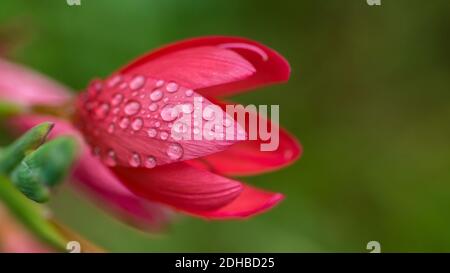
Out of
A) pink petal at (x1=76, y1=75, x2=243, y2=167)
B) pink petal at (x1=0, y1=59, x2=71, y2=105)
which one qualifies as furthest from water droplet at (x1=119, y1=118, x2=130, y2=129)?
pink petal at (x1=0, y1=59, x2=71, y2=105)

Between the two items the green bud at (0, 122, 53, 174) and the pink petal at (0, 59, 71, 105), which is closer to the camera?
the green bud at (0, 122, 53, 174)

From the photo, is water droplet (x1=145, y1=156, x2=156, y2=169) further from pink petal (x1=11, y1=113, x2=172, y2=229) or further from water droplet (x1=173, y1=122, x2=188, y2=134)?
pink petal (x1=11, y1=113, x2=172, y2=229)

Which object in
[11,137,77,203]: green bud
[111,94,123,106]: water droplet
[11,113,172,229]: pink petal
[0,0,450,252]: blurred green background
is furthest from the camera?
[0,0,450,252]: blurred green background

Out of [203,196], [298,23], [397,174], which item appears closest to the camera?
[203,196]

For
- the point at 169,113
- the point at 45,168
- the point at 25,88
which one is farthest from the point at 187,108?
the point at 25,88

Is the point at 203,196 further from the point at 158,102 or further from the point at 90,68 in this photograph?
the point at 90,68

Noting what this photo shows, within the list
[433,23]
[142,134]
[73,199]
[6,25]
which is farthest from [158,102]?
[433,23]

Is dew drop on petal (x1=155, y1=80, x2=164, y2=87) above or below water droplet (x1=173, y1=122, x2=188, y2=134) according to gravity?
above

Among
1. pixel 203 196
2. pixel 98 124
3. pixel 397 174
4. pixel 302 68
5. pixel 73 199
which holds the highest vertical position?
pixel 302 68
